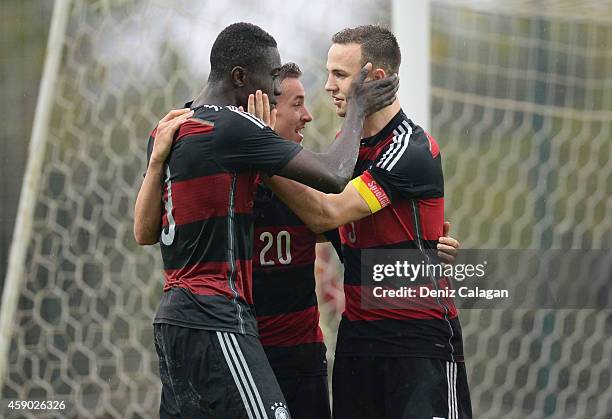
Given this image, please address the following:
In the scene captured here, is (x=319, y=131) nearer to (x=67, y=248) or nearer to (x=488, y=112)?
(x=488, y=112)

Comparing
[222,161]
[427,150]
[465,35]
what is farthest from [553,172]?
[222,161]

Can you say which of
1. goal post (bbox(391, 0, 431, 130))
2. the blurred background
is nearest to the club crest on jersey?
goal post (bbox(391, 0, 431, 130))

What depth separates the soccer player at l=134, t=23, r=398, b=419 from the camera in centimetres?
308

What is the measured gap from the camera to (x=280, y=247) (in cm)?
374

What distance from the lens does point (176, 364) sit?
124 inches

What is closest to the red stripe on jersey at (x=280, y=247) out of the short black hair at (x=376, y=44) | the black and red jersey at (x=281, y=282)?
the black and red jersey at (x=281, y=282)

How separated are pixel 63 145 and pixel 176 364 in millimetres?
2008

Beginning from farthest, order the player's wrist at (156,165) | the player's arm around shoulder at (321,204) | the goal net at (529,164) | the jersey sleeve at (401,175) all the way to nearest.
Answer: the goal net at (529,164) → the jersey sleeve at (401,175) → the player's arm around shoulder at (321,204) → the player's wrist at (156,165)

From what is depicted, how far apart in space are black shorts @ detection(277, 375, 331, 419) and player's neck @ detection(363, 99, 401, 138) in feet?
2.88

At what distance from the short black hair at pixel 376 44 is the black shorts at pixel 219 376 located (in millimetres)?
1050

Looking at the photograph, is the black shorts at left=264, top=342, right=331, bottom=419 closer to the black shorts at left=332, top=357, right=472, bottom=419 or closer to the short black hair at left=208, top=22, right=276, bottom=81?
the black shorts at left=332, top=357, right=472, bottom=419

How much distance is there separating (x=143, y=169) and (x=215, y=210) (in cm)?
174

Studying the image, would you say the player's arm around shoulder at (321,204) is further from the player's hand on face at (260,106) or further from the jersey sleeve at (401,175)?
the player's hand on face at (260,106)

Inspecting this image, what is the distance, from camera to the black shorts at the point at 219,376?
304 centimetres
